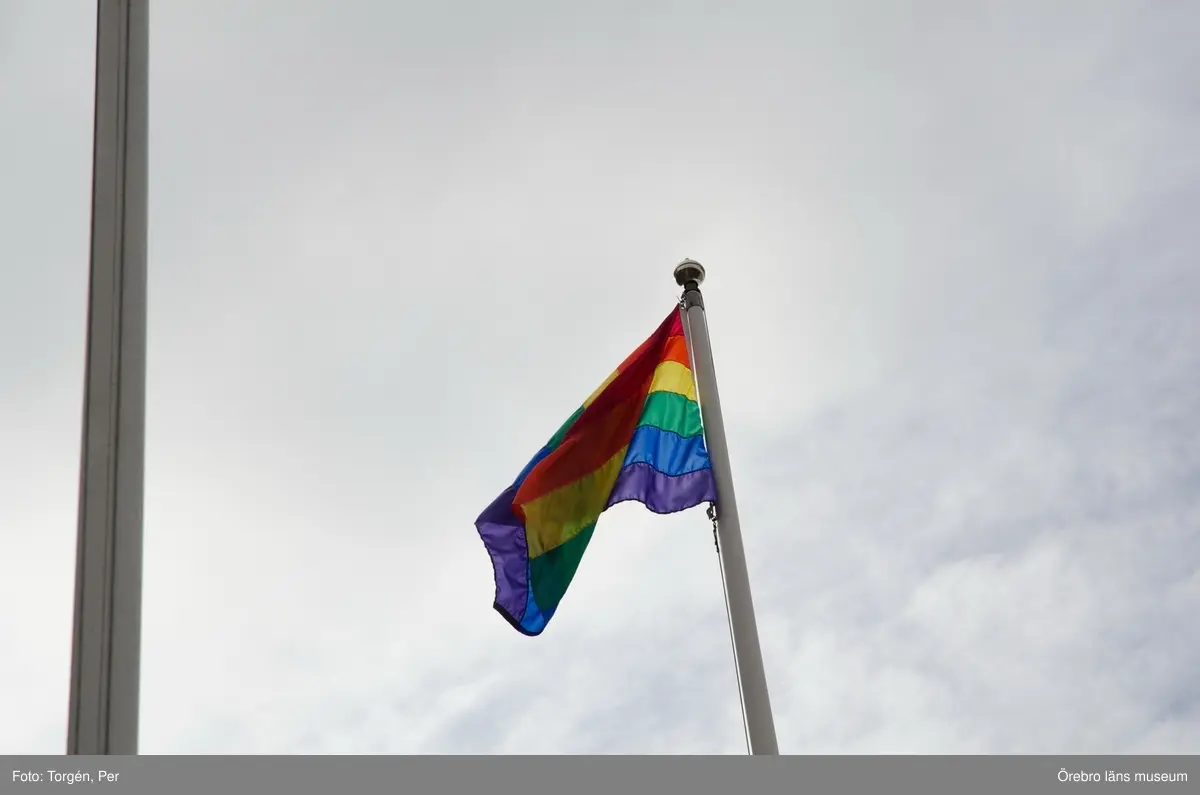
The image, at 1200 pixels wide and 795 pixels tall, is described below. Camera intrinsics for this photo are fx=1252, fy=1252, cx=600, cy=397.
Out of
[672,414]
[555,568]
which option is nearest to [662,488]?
[672,414]

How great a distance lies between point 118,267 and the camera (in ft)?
12.4

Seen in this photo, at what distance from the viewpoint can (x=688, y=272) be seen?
892 cm

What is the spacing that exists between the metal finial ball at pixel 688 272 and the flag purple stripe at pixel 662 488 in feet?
4.80

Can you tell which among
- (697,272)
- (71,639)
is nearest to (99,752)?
(71,639)

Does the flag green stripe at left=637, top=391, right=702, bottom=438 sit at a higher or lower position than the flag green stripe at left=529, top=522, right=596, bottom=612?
higher

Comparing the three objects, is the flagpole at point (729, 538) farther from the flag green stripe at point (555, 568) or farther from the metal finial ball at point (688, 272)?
the flag green stripe at point (555, 568)

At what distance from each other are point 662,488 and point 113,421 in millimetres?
4986
